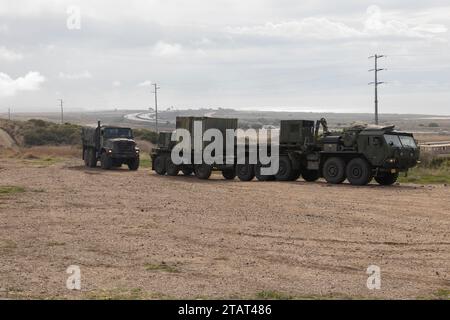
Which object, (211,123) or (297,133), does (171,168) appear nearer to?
(211,123)

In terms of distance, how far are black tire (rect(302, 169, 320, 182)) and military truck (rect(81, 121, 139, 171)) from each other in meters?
10.4

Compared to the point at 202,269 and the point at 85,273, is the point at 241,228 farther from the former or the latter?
the point at 85,273

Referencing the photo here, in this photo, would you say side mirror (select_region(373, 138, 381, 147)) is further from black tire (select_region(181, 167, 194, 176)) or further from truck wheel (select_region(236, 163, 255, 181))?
black tire (select_region(181, 167, 194, 176))

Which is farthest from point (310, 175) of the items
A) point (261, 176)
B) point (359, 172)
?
point (359, 172)

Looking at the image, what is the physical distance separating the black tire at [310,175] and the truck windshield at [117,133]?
448 inches

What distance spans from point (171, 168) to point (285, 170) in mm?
5828

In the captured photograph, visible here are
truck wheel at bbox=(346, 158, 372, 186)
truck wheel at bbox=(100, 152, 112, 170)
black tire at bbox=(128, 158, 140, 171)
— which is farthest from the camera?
black tire at bbox=(128, 158, 140, 171)

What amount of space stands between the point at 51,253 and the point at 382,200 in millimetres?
11746

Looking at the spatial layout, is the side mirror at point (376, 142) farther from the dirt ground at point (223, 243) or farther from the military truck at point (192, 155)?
the military truck at point (192, 155)

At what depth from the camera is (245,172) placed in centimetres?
2877

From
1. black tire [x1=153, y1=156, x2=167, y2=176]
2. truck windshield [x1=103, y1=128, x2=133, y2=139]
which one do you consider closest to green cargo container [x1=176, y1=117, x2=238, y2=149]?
black tire [x1=153, y1=156, x2=167, y2=176]

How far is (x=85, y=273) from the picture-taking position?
1020cm

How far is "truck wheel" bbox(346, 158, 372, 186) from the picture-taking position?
84.1ft
